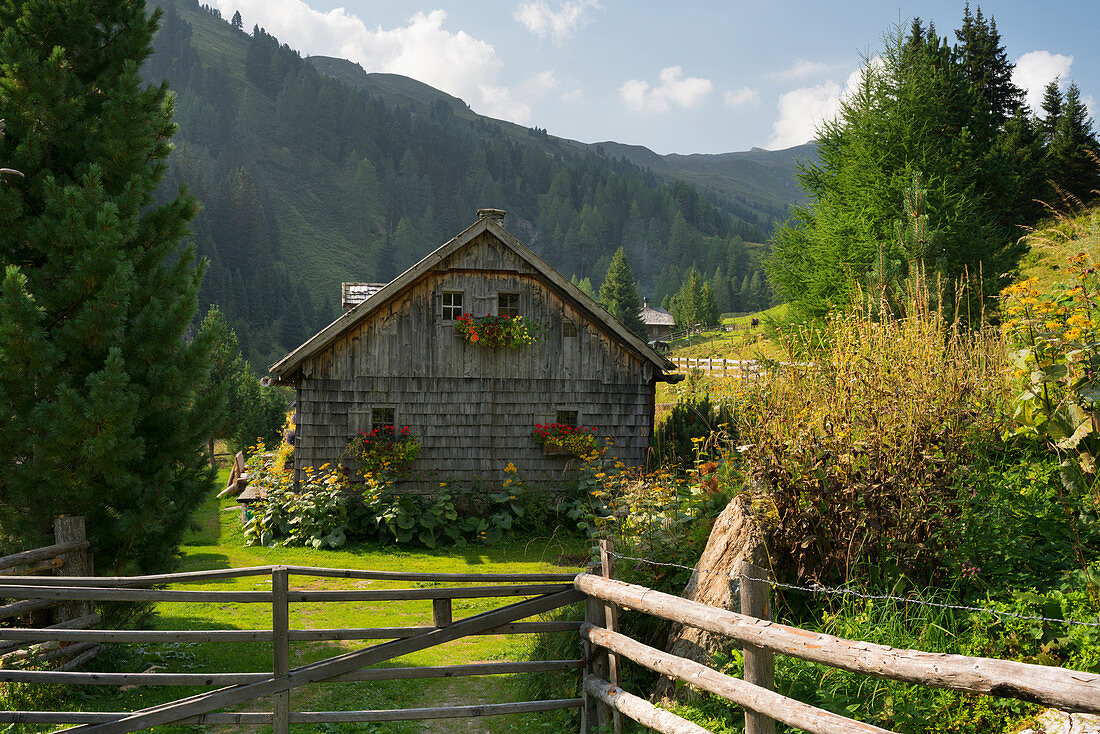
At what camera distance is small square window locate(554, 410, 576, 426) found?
50.1 ft

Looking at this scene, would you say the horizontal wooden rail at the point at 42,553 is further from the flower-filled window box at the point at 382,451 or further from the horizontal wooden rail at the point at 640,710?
the flower-filled window box at the point at 382,451

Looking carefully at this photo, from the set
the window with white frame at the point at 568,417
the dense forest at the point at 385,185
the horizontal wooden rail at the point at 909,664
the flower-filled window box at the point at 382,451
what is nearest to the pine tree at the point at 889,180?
the window with white frame at the point at 568,417

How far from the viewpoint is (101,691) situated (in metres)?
6.68

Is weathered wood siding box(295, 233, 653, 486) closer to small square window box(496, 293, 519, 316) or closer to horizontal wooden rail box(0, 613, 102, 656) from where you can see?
small square window box(496, 293, 519, 316)

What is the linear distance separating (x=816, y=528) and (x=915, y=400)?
1.12 meters

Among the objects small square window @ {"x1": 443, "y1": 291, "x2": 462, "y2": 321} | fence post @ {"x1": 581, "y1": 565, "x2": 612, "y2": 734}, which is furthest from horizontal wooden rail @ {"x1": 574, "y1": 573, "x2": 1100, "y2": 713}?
small square window @ {"x1": 443, "y1": 291, "x2": 462, "y2": 321}

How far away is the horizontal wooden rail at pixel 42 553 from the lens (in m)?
6.25

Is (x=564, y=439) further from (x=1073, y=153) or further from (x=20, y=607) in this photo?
(x=1073, y=153)

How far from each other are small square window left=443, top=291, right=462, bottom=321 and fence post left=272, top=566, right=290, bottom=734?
395 inches

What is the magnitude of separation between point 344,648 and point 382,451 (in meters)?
5.87

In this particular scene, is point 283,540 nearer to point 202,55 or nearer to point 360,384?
point 360,384

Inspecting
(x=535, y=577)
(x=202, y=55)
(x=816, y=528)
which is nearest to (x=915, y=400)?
(x=816, y=528)

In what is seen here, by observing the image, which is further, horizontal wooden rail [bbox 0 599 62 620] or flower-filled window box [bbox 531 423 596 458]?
flower-filled window box [bbox 531 423 596 458]

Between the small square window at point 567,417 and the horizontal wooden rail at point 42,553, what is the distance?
951 centimetres
